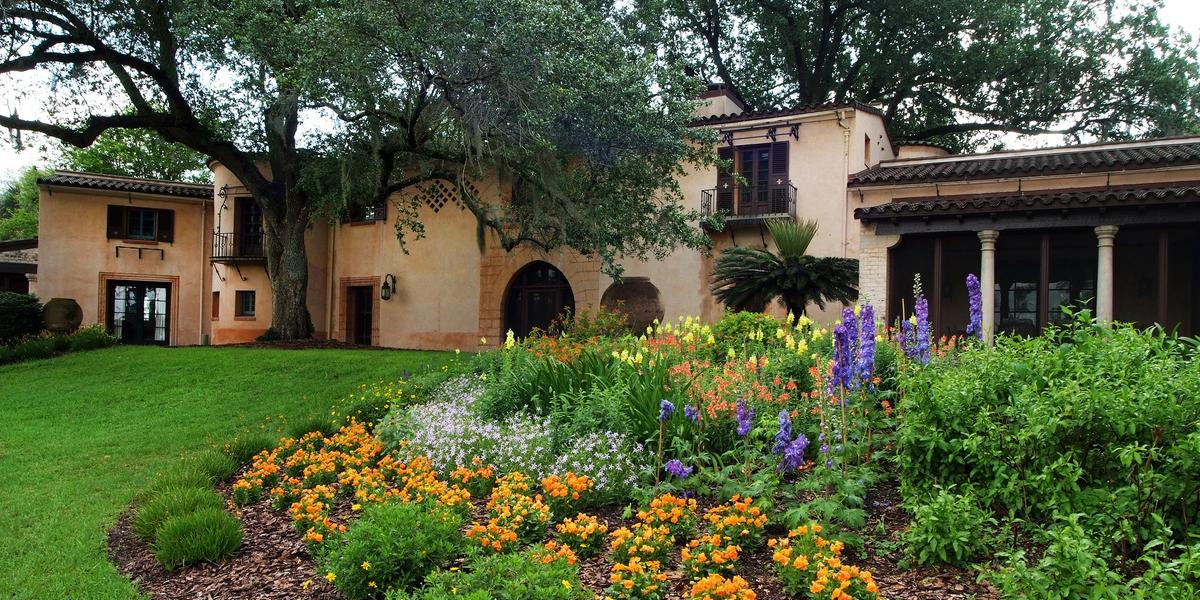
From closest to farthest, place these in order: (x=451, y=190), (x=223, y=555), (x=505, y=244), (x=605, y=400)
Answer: (x=223, y=555) → (x=605, y=400) → (x=505, y=244) → (x=451, y=190)

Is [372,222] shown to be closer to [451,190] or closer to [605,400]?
[451,190]

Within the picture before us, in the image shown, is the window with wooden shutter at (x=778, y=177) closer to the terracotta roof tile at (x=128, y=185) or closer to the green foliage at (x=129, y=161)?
the terracotta roof tile at (x=128, y=185)

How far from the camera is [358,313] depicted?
23688 millimetres

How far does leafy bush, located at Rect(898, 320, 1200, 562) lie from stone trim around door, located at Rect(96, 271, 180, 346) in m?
27.0

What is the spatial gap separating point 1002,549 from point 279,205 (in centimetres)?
1896

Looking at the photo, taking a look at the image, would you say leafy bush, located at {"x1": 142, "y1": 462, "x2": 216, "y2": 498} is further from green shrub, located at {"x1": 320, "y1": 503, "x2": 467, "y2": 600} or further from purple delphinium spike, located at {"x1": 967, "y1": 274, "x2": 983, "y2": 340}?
purple delphinium spike, located at {"x1": 967, "y1": 274, "x2": 983, "y2": 340}

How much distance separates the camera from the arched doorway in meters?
21.0

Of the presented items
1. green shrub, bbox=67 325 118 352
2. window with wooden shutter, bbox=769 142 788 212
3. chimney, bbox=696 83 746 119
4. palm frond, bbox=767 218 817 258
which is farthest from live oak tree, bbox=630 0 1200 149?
green shrub, bbox=67 325 118 352

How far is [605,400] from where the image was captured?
643cm

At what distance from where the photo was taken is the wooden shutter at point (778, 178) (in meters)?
17.8

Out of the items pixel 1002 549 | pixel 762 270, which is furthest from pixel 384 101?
pixel 1002 549

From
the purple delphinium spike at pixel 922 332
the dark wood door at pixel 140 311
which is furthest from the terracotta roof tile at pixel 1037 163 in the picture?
the dark wood door at pixel 140 311

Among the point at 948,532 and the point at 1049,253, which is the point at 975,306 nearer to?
the point at 948,532

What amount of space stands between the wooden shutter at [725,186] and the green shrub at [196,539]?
1446 cm
